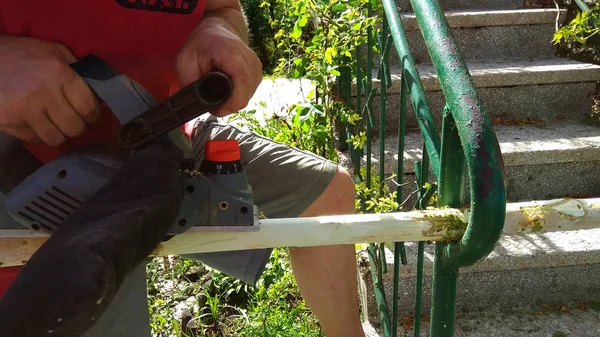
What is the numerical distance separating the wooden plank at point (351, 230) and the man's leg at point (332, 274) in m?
0.68

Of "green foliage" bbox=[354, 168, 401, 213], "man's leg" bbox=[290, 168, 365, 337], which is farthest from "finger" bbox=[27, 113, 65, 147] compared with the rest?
"green foliage" bbox=[354, 168, 401, 213]

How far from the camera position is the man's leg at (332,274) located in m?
1.75

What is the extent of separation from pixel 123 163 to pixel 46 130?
17 centimetres

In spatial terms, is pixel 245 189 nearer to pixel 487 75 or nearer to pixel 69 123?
pixel 69 123

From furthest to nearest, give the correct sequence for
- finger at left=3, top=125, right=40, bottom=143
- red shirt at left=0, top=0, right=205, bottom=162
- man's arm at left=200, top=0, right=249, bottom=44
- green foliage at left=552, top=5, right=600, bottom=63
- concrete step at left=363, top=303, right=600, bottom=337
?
green foliage at left=552, top=5, right=600, bottom=63 → concrete step at left=363, top=303, right=600, bottom=337 → man's arm at left=200, top=0, right=249, bottom=44 → red shirt at left=0, top=0, right=205, bottom=162 → finger at left=3, top=125, right=40, bottom=143

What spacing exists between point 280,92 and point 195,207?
362cm

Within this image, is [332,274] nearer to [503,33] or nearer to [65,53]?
[65,53]

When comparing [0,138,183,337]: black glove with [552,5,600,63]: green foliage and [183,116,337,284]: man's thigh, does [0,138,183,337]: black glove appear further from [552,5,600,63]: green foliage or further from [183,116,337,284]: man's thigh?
[552,5,600,63]: green foliage

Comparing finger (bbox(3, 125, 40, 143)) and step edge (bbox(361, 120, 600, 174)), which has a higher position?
finger (bbox(3, 125, 40, 143))

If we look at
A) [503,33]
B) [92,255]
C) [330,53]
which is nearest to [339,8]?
[330,53]

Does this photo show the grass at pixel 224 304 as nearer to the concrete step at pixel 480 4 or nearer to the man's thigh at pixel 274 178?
the man's thigh at pixel 274 178

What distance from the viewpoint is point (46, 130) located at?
3.37 feet

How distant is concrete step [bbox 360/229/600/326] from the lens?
218 centimetres

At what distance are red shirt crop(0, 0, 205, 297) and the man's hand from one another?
8cm
